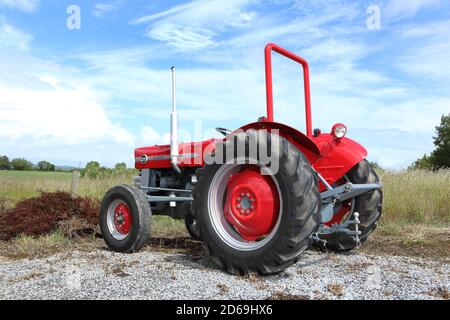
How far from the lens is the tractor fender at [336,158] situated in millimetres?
4746

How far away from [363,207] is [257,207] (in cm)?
156

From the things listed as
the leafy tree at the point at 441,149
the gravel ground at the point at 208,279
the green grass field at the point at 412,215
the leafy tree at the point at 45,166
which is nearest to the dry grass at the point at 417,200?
the green grass field at the point at 412,215

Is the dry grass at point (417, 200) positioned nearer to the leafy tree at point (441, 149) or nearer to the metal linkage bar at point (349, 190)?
the metal linkage bar at point (349, 190)

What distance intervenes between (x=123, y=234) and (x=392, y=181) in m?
6.64

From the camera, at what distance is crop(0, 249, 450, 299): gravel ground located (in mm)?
3488

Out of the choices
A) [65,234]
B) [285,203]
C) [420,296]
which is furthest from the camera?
[65,234]

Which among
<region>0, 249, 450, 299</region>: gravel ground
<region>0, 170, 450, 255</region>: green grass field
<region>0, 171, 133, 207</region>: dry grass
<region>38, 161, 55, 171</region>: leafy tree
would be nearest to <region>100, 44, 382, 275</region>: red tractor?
<region>0, 249, 450, 299</region>: gravel ground

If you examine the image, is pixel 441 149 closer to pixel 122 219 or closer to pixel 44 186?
pixel 44 186

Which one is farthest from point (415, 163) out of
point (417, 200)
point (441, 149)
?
point (417, 200)

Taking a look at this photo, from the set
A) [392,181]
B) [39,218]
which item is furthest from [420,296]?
[392,181]

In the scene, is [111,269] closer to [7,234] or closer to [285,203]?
[285,203]

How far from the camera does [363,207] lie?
197 inches

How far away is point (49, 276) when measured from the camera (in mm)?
4133

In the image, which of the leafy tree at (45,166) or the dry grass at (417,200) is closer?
the dry grass at (417,200)
